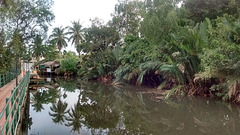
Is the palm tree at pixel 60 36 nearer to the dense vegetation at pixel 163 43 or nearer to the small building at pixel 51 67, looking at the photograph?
the small building at pixel 51 67

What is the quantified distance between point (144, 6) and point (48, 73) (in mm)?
28577

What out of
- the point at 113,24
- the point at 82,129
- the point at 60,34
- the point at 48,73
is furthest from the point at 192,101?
the point at 60,34

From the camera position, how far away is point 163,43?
1622cm

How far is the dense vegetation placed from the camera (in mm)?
9680

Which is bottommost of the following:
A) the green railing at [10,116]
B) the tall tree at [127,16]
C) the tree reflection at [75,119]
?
the tree reflection at [75,119]

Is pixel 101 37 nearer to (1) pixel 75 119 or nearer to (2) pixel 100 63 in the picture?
(2) pixel 100 63

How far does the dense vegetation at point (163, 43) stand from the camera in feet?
31.8

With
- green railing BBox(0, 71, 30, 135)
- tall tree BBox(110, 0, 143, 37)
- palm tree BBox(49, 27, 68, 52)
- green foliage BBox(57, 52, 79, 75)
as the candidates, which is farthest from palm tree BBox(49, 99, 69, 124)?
palm tree BBox(49, 27, 68, 52)

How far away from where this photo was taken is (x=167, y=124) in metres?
7.16

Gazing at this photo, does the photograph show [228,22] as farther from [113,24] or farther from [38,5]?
[113,24]

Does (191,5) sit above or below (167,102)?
above

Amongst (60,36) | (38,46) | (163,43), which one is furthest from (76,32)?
(163,43)

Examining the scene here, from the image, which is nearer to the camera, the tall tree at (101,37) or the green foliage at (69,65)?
the tall tree at (101,37)

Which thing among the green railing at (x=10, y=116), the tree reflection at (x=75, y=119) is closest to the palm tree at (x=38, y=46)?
the tree reflection at (x=75, y=119)
